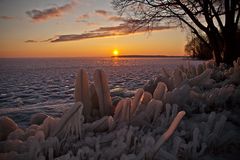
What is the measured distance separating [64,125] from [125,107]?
53 centimetres

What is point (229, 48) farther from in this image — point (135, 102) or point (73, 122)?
point (73, 122)

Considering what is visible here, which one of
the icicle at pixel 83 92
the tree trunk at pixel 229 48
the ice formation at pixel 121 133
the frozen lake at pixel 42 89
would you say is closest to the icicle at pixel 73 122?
the ice formation at pixel 121 133

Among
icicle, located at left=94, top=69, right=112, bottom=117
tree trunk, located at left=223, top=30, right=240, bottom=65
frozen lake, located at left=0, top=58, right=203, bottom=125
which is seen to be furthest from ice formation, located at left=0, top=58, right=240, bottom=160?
tree trunk, located at left=223, top=30, right=240, bottom=65

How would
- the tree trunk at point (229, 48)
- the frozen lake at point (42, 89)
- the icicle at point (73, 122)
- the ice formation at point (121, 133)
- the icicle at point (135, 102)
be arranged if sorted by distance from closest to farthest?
the ice formation at point (121, 133)
the icicle at point (73, 122)
the icicle at point (135, 102)
the frozen lake at point (42, 89)
the tree trunk at point (229, 48)

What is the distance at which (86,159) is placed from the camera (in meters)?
1.36

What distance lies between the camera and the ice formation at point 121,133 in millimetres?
1417

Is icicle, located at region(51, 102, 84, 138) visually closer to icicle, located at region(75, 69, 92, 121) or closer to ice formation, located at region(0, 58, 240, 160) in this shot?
ice formation, located at region(0, 58, 240, 160)

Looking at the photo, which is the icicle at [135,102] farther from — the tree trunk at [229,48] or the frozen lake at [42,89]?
Answer: the tree trunk at [229,48]

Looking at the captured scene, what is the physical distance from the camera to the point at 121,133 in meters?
1.63

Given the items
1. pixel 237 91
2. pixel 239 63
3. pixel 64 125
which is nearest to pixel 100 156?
pixel 64 125

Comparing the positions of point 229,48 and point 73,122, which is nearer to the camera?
point 73,122

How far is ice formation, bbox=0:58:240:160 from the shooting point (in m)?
1.42

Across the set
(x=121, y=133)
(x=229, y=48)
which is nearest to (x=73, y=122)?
(x=121, y=133)

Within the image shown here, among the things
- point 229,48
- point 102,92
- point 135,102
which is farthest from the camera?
point 229,48
